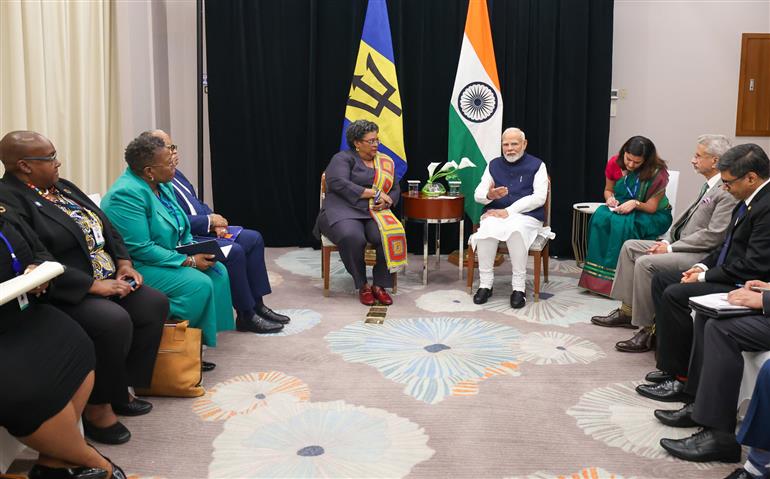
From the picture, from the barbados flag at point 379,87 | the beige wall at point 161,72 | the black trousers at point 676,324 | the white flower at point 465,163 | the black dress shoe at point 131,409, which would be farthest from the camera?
the barbados flag at point 379,87

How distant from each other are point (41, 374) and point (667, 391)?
248cm

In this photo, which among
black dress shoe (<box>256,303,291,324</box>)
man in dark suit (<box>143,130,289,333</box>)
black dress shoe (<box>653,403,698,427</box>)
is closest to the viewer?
black dress shoe (<box>653,403,698,427</box>)

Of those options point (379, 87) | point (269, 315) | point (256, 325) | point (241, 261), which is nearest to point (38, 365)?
point (241, 261)

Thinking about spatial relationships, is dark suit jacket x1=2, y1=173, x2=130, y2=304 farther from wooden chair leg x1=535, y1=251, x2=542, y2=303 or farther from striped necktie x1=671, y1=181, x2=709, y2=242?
striped necktie x1=671, y1=181, x2=709, y2=242

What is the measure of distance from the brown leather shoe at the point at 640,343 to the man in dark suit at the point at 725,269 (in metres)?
0.41

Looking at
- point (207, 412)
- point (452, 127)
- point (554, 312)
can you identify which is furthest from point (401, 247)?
point (207, 412)

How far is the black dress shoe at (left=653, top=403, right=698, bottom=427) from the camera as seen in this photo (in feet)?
8.96

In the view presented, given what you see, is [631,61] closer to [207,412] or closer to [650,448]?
[650,448]

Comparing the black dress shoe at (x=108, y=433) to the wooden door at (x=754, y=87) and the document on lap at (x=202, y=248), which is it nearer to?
the document on lap at (x=202, y=248)

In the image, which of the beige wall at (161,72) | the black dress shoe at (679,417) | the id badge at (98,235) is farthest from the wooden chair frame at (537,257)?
the beige wall at (161,72)

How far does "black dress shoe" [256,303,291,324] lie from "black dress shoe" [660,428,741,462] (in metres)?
2.31

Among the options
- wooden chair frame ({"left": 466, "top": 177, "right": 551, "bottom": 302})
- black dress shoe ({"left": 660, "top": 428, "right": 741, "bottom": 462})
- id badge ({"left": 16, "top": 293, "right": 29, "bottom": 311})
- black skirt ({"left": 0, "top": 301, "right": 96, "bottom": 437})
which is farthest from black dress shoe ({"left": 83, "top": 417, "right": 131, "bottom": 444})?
wooden chair frame ({"left": 466, "top": 177, "right": 551, "bottom": 302})

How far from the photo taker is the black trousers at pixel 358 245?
457 cm

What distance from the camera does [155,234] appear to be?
10.7 feet
